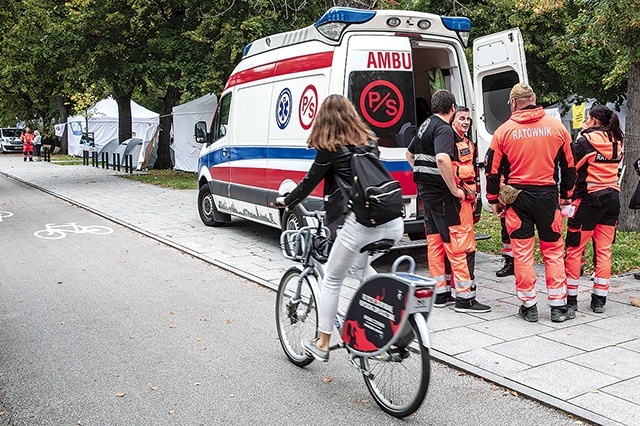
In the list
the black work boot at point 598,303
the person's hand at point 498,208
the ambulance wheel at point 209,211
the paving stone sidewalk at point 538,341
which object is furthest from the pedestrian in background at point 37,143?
the black work boot at point 598,303

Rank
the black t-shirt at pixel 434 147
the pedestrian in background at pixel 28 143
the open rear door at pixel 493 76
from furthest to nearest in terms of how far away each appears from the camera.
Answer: the pedestrian in background at pixel 28 143 → the open rear door at pixel 493 76 → the black t-shirt at pixel 434 147

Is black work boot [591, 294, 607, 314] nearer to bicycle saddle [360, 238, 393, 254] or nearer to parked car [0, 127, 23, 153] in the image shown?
bicycle saddle [360, 238, 393, 254]

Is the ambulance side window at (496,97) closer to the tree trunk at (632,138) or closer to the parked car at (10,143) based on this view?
the tree trunk at (632,138)

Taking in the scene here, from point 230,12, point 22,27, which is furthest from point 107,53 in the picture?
point 230,12

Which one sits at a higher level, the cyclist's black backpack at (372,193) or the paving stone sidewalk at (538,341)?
the cyclist's black backpack at (372,193)

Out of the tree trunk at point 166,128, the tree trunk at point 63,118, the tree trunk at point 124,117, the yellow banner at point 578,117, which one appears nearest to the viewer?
the yellow banner at point 578,117

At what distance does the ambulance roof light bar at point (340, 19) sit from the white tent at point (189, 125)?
612 inches

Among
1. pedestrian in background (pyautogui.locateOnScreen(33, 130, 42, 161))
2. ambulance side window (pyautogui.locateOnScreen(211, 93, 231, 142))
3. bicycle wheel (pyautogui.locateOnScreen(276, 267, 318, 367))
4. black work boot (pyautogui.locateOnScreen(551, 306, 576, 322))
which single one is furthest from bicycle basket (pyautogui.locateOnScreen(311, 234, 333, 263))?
pedestrian in background (pyautogui.locateOnScreen(33, 130, 42, 161))

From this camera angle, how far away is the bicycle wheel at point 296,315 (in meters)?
5.03

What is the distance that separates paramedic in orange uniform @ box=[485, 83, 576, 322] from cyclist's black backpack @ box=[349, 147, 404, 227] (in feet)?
6.85

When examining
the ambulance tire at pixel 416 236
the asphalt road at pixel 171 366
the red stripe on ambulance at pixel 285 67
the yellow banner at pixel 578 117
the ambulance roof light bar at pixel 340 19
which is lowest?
the asphalt road at pixel 171 366

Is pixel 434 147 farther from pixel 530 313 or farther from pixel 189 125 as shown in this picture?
pixel 189 125

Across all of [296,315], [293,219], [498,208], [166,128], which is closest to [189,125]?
[166,128]

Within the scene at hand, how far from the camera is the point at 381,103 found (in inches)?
325
